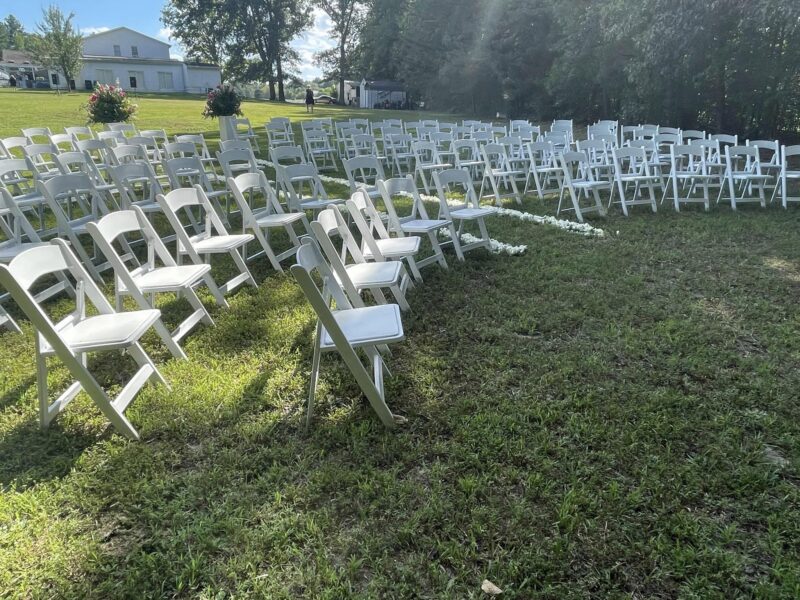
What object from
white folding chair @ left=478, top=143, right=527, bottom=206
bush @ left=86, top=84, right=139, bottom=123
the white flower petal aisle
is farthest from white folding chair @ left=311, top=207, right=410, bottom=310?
bush @ left=86, top=84, right=139, bottom=123

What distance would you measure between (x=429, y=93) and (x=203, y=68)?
102 ft

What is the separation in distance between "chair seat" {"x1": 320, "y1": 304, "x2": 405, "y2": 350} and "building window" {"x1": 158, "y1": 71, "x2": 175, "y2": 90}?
5672 centimetres

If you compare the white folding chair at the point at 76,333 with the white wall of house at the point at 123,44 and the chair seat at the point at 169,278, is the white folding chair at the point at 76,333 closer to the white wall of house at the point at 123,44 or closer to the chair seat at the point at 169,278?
the chair seat at the point at 169,278

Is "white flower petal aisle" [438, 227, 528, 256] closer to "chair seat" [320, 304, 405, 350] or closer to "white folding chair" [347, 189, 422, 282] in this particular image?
"white folding chair" [347, 189, 422, 282]

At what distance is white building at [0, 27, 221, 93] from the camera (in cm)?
4622

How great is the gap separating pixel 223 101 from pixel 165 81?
157ft

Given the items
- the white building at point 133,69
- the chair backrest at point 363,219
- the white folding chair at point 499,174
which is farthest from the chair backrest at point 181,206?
the white building at point 133,69

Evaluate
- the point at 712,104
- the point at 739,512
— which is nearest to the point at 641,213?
the point at 739,512

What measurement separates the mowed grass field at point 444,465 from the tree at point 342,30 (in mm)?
48049

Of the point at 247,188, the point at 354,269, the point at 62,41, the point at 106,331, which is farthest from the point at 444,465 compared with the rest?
the point at 62,41

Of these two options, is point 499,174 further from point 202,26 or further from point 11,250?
point 202,26

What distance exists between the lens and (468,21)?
26859 millimetres

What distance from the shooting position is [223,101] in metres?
10.5

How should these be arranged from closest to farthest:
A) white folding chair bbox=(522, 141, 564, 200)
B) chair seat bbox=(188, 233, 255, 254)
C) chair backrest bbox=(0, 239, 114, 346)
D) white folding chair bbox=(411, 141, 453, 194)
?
1. chair backrest bbox=(0, 239, 114, 346)
2. chair seat bbox=(188, 233, 255, 254)
3. white folding chair bbox=(411, 141, 453, 194)
4. white folding chair bbox=(522, 141, 564, 200)
